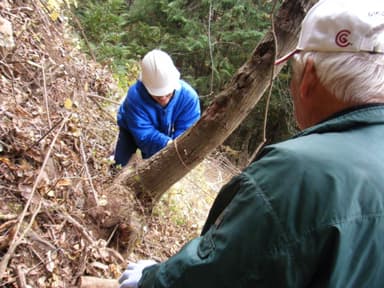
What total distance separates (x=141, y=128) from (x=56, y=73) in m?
1.17

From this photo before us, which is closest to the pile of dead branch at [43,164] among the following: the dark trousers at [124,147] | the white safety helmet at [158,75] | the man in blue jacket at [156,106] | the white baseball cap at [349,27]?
the dark trousers at [124,147]

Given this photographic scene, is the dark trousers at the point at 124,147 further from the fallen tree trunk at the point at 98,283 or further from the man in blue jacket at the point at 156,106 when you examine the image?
the fallen tree trunk at the point at 98,283

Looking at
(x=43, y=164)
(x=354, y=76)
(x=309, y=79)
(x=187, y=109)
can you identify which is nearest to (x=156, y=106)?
(x=187, y=109)

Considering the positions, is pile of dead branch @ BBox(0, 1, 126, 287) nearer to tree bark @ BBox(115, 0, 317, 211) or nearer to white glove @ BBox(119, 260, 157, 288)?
tree bark @ BBox(115, 0, 317, 211)

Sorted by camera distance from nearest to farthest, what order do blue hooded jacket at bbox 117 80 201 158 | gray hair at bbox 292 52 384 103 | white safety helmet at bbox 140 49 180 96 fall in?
gray hair at bbox 292 52 384 103
white safety helmet at bbox 140 49 180 96
blue hooded jacket at bbox 117 80 201 158

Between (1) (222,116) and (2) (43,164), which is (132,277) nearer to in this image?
(1) (222,116)

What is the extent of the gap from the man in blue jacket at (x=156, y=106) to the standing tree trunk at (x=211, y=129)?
510 millimetres

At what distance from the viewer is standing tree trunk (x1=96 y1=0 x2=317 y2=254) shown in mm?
2236

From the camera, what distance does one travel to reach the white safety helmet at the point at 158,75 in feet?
11.3

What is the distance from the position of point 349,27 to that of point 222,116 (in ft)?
4.72

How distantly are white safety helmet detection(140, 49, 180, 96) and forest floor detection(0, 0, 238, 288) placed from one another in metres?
0.82

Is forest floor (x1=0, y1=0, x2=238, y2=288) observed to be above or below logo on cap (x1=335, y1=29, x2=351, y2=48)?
below

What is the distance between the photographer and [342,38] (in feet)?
3.65

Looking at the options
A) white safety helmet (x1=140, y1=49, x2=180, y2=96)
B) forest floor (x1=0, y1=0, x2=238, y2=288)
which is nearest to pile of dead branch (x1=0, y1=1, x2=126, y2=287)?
forest floor (x1=0, y1=0, x2=238, y2=288)
